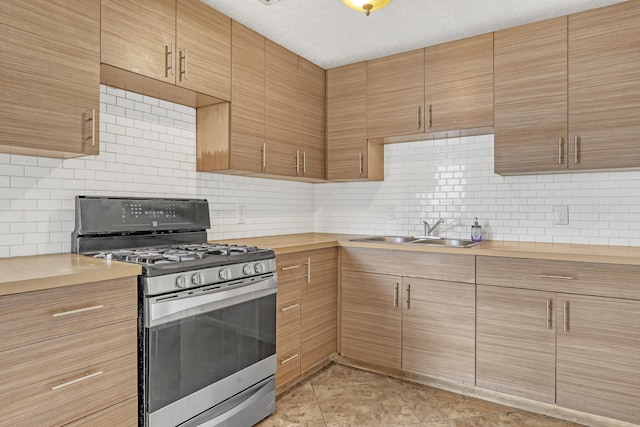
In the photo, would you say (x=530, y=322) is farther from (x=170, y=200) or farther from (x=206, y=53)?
(x=206, y=53)

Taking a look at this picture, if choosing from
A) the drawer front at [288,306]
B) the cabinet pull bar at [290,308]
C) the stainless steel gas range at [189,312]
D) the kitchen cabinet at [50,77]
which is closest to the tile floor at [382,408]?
the stainless steel gas range at [189,312]

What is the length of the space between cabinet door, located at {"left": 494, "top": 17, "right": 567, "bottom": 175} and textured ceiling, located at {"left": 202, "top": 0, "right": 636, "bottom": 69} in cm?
14

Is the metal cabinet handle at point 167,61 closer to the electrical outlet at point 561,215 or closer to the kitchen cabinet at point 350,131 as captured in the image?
the kitchen cabinet at point 350,131

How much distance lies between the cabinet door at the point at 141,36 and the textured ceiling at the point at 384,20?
0.39 m

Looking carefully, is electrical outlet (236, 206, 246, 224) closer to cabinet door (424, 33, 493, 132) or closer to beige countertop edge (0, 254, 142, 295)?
beige countertop edge (0, 254, 142, 295)

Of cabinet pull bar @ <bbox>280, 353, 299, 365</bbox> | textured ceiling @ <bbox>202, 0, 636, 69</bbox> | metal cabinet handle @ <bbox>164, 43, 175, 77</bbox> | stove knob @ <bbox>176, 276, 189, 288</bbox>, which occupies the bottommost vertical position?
cabinet pull bar @ <bbox>280, 353, 299, 365</bbox>

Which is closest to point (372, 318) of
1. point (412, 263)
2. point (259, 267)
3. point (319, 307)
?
point (319, 307)

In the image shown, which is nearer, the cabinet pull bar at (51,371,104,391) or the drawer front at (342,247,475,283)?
the cabinet pull bar at (51,371,104,391)

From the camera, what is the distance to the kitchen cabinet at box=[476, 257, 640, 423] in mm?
2113

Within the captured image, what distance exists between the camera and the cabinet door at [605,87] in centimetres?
233

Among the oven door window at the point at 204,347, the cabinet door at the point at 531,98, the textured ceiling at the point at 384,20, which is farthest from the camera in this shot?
the cabinet door at the point at 531,98

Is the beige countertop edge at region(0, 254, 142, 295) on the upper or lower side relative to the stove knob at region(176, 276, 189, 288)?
upper

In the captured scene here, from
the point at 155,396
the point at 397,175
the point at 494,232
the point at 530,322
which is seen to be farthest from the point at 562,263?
the point at 155,396

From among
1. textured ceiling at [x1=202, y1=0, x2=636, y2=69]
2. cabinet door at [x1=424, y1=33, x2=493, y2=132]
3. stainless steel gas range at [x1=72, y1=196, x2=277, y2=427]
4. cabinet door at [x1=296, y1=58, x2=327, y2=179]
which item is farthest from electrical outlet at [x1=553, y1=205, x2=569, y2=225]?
stainless steel gas range at [x1=72, y1=196, x2=277, y2=427]
